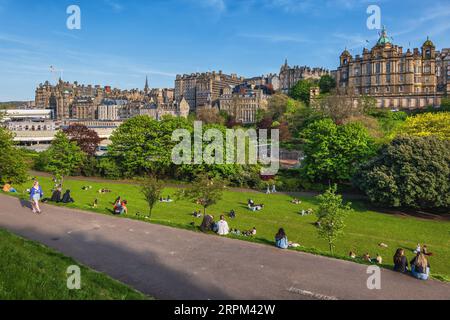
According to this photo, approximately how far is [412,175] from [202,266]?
88.7 ft

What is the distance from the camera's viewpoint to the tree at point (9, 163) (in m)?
33.2

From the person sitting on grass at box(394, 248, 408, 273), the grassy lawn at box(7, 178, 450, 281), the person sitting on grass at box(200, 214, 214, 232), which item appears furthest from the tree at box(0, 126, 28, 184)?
the person sitting on grass at box(394, 248, 408, 273)

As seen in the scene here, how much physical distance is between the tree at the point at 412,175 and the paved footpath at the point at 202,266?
2242 centimetres

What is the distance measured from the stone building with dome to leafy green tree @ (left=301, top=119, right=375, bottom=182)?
48.4 meters

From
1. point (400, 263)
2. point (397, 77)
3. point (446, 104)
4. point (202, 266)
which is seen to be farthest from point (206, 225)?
point (397, 77)

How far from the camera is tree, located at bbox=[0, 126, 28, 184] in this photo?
33.2m

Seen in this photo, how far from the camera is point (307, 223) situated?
30.9 meters

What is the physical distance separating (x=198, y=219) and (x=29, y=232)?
14812mm

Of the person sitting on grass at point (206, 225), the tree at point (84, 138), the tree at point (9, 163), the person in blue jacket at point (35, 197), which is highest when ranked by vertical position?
the tree at point (84, 138)

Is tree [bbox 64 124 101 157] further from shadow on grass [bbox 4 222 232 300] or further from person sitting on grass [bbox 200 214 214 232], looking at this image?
person sitting on grass [bbox 200 214 214 232]

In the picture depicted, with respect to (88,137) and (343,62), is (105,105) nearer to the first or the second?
(343,62)

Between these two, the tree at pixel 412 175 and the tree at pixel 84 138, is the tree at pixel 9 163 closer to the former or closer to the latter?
the tree at pixel 84 138

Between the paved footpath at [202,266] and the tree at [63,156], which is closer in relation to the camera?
the paved footpath at [202,266]

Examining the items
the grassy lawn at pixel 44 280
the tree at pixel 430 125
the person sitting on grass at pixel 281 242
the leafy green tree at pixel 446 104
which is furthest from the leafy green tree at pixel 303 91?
the grassy lawn at pixel 44 280
